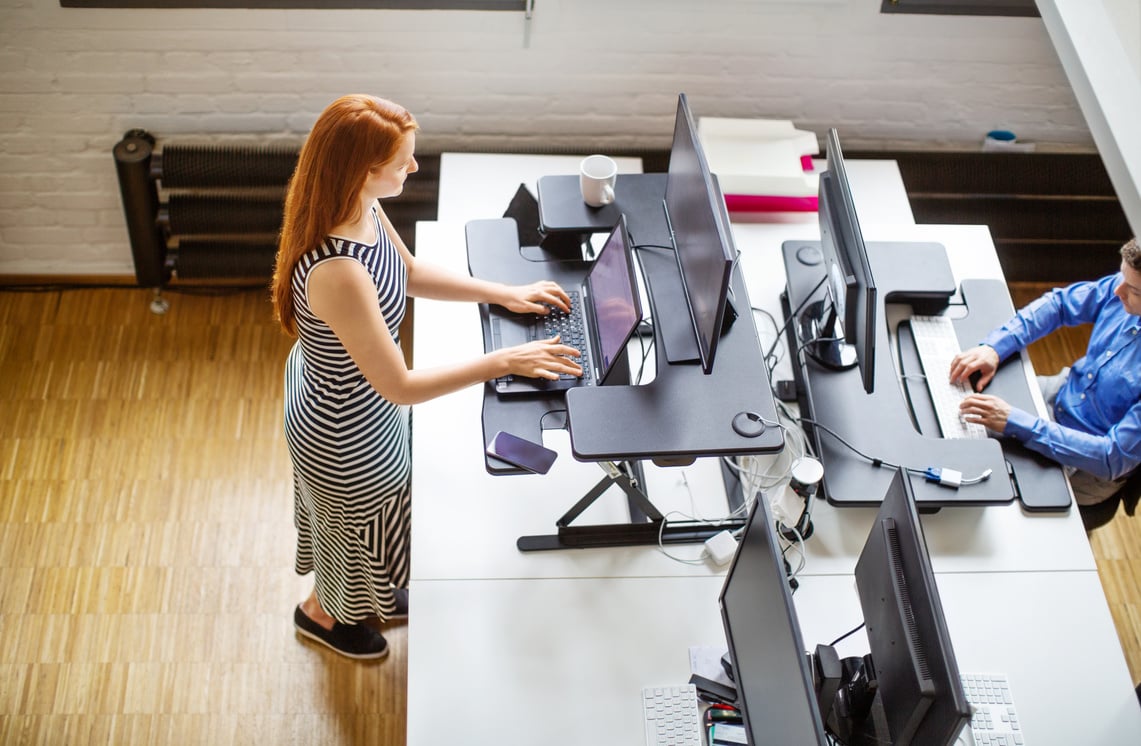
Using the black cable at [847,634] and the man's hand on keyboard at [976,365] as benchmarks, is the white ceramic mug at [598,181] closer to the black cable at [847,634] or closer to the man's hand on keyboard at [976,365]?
the man's hand on keyboard at [976,365]

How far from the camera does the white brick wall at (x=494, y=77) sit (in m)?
2.81

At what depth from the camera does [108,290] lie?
132 inches

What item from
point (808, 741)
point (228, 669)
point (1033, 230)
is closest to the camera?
point (808, 741)

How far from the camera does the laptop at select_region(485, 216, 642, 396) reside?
1.94 meters

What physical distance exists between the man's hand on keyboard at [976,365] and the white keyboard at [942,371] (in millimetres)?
25

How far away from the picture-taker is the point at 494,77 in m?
2.96

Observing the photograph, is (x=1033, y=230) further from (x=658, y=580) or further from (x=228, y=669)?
(x=228, y=669)

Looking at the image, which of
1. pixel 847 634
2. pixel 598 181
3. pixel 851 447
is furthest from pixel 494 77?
pixel 847 634

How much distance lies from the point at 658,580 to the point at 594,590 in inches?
5.5

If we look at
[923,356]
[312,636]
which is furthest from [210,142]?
[923,356]

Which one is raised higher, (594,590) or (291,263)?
(291,263)

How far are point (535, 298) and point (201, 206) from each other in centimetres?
143

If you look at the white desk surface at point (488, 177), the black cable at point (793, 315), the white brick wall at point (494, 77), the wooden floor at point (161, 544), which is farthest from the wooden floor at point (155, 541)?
the black cable at point (793, 315)

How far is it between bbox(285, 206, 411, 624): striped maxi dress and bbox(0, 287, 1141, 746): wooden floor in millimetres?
336
